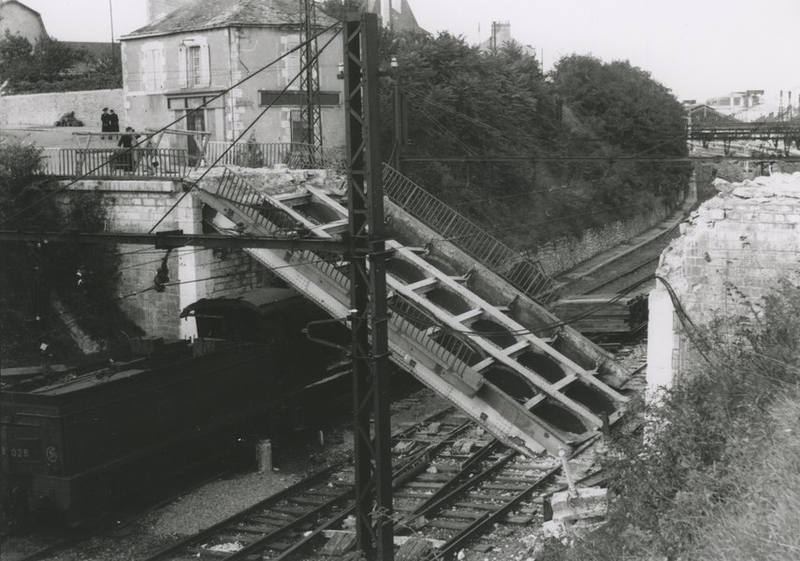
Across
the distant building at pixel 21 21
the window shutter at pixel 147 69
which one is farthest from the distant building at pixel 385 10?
the distant building at pixel 21 21

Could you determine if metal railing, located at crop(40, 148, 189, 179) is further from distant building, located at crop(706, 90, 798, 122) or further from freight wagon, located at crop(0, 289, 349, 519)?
distant building, located at crop(706, 90, 798, 122)

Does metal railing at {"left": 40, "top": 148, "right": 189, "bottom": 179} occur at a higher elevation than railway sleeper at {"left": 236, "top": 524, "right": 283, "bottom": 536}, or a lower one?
higher

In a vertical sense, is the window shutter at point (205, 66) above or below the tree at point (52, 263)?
above

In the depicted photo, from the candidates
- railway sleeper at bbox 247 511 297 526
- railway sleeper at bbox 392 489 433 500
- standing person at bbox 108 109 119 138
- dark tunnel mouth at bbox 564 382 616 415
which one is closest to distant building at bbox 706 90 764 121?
standing person at bbox 108 109 119 138

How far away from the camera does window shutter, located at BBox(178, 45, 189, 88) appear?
2864cm

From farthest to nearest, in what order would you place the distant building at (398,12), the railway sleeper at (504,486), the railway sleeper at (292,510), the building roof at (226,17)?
the distant building at (398,12) < the building roof at (226,17) < the railway sleeper at (504,486) < the railway sleeper at (292,510)

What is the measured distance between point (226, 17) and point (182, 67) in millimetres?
2289

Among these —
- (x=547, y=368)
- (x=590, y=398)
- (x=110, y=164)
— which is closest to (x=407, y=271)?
(x=547, y=368)

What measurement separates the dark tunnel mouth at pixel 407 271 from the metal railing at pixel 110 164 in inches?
216

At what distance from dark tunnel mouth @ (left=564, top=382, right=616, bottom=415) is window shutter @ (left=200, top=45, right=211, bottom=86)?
17.0 meters

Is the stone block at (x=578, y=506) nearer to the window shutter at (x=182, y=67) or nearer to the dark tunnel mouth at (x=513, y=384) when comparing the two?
the dark tunnel mouth at (x=513, y=384)

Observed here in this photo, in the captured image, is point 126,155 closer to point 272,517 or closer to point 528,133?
point 272,517

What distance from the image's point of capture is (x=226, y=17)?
2792 cm

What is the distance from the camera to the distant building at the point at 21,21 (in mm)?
46656
